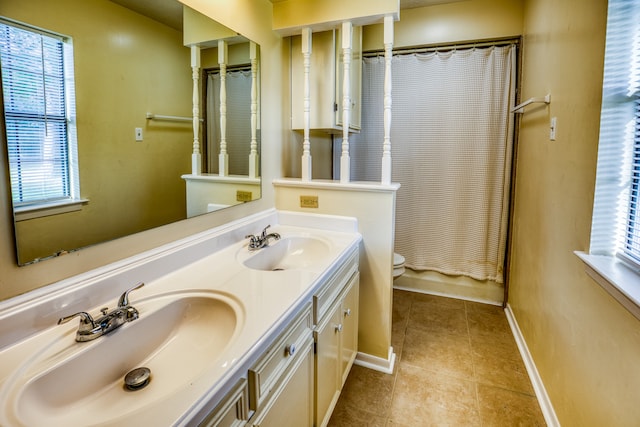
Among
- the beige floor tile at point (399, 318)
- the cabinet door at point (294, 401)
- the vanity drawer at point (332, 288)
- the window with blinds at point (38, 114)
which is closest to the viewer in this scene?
the window with blinds at point (38, 114)

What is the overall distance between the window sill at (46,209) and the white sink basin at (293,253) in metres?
0.72

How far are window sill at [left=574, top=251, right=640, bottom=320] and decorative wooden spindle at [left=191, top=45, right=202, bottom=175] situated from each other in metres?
1.50

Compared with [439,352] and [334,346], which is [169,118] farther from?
[439,352]

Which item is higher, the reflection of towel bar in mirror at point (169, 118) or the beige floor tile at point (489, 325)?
the reflection of towel bar in mirror at point (169, 118)

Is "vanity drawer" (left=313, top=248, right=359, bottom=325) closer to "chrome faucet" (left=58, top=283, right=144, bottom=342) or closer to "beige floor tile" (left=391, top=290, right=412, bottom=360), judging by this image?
"chrome faucet" (left=58, top=283, right=144, bottom=342)

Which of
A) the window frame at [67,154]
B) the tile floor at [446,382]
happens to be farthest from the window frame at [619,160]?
the window frame at [67,154]

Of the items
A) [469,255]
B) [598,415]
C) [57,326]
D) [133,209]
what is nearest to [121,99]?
[133,209]

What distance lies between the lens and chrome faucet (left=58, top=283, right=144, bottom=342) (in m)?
0.83

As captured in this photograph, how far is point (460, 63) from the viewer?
2.70 m

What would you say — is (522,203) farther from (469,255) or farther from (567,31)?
(567,31)

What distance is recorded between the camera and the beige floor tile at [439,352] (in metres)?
2.04

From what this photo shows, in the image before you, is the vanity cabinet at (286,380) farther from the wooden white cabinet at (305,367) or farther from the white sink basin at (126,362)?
the white sink basin at (126,362)

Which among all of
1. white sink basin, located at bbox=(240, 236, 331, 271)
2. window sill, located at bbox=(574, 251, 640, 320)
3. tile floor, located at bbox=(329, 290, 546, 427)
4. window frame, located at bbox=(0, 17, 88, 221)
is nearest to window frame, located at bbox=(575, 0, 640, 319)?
window sill, located at bbox=(574, 251, 640, 320)

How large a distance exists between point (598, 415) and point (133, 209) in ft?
5.64
